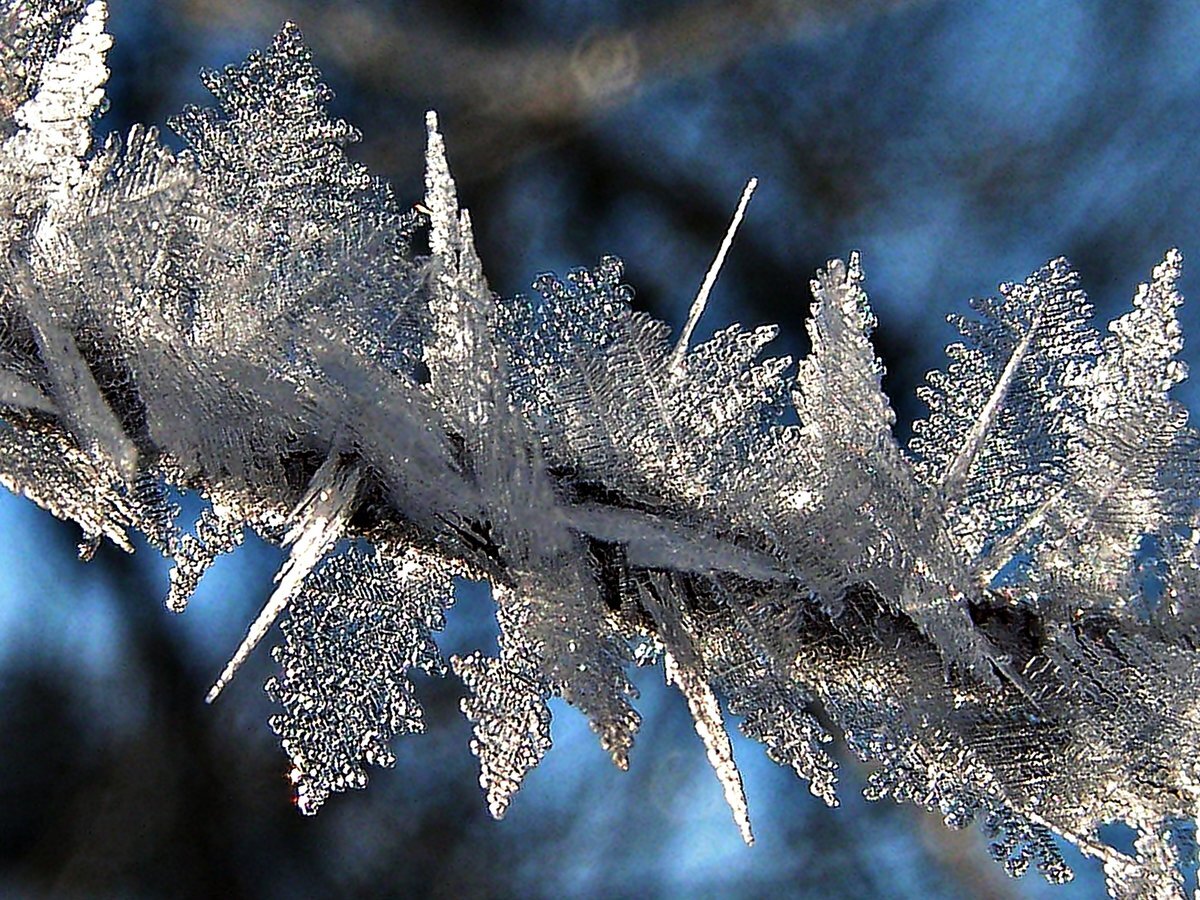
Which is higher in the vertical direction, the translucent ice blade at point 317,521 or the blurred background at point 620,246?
the blurred background at point 620,246

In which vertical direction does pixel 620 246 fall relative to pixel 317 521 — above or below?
above

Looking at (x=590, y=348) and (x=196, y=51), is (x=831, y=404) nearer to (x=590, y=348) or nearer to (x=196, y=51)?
(x=590, y=348)

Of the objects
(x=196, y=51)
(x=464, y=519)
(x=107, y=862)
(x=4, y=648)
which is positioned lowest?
(x=464, y=519)

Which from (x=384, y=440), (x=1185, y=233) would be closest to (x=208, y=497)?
(x=384, y=440)

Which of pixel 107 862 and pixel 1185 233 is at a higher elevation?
pixel 1185 233

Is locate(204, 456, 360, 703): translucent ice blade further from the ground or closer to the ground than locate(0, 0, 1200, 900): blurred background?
closer to the ground

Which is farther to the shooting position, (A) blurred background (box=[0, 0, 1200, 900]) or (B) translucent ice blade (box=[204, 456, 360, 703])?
(A) blurred background (box=[0, 0, 1200, 900])

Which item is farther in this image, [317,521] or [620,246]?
[620,246]

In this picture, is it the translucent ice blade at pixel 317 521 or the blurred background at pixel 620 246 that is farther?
the blurred background at pixel 620 246
